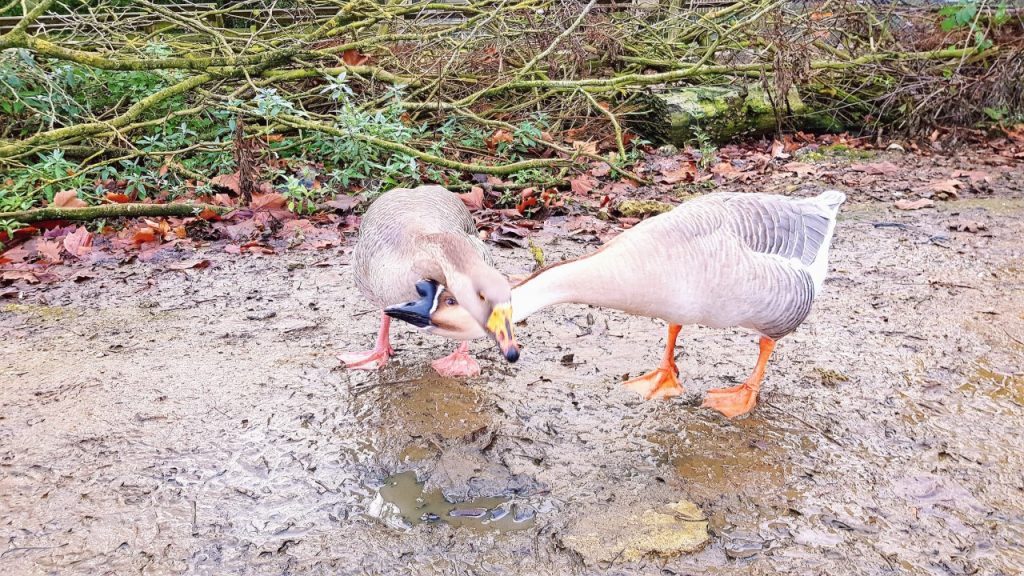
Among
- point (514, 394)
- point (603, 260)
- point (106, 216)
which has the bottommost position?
point (106, 216)

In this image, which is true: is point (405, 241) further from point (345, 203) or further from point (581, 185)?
point (581, 185)

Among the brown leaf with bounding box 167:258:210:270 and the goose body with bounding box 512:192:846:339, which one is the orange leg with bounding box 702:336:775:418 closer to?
the goose body with bounding box 512:192:846:339

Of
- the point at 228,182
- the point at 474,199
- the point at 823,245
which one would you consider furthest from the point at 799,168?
the point at 228,182

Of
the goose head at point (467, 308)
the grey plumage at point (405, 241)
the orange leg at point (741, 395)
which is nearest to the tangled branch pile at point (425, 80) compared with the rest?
the grey plumage at point (405, 241)

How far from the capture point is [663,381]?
345 centimetres

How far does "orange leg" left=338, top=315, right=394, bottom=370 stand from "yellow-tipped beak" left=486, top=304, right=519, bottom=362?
1.32m

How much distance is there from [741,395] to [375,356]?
177 centimetres

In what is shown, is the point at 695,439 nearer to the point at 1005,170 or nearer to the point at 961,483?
the point at 961,483

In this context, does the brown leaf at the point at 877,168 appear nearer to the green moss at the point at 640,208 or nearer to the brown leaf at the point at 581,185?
the green moss at the point at 640,208

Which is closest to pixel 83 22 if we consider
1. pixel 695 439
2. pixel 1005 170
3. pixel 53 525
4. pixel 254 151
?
pixel 254 151

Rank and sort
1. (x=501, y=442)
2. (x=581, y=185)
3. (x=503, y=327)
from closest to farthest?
(x=503, y=327) → (x=501, y=442) → (x=581, y=185)

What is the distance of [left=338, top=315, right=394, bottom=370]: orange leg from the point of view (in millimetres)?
3682

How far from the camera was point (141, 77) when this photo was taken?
700cm

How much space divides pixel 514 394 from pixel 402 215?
3.34 ft
